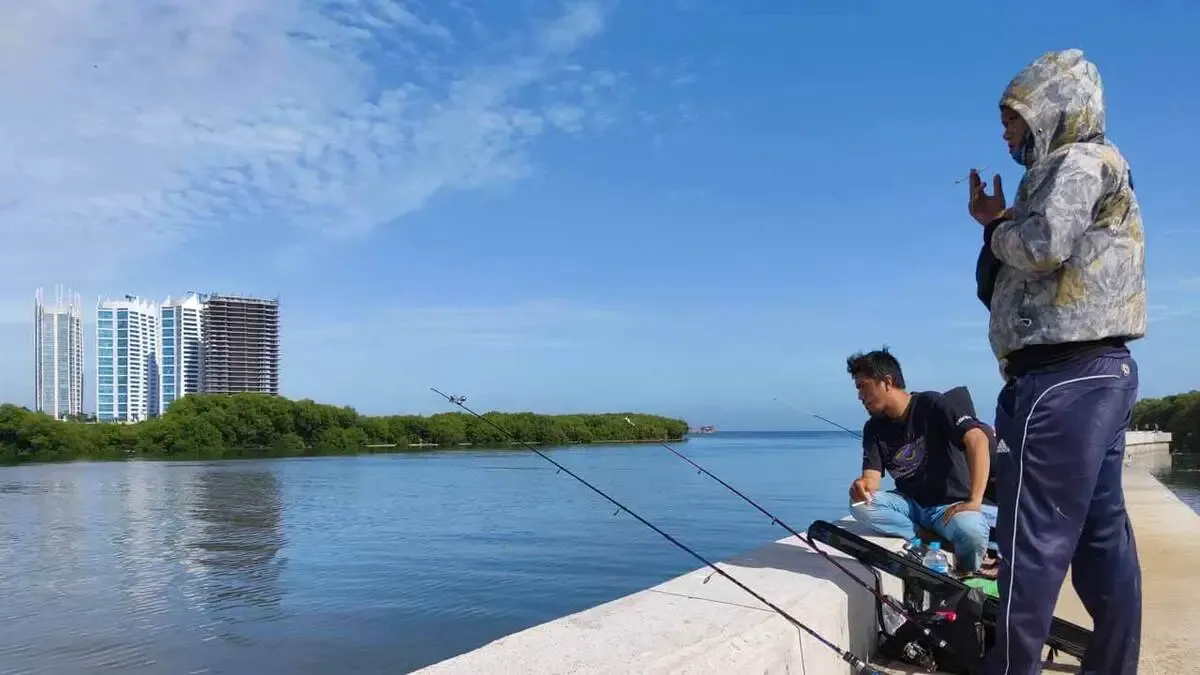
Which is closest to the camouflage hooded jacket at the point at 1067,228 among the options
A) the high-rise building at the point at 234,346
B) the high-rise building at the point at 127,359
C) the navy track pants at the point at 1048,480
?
the navy track pants at the point at 1048,480

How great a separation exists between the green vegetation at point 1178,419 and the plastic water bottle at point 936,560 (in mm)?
56092

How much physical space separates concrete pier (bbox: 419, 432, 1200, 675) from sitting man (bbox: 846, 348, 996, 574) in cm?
26

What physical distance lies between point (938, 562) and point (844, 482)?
2332 centimetres

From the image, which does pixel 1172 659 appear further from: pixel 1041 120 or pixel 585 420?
pixel 585 420

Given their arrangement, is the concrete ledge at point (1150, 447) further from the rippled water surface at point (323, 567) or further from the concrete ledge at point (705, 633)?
the concrete ledge at point (705, 633)

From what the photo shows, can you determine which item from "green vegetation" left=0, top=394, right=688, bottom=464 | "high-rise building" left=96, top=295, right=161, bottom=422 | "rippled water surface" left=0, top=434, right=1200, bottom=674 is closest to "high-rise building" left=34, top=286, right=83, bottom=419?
"high-rise building" left=96, top=295, right=161, bottom=422

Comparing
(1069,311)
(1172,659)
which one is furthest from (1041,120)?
(1172,659)

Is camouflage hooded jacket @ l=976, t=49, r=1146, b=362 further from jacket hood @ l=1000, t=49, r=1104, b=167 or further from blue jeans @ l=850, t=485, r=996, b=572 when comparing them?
blue jeans @ l=850, t=485, r=996, b=572

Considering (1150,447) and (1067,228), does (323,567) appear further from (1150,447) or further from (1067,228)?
(1150,447)

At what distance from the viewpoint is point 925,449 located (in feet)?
14.5

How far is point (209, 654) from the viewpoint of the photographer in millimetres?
7848

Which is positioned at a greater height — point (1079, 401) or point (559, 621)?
point (1079, 401)

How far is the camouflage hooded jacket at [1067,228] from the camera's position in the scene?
2324 mm

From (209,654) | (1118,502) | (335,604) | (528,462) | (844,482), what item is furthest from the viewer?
(528,462)
